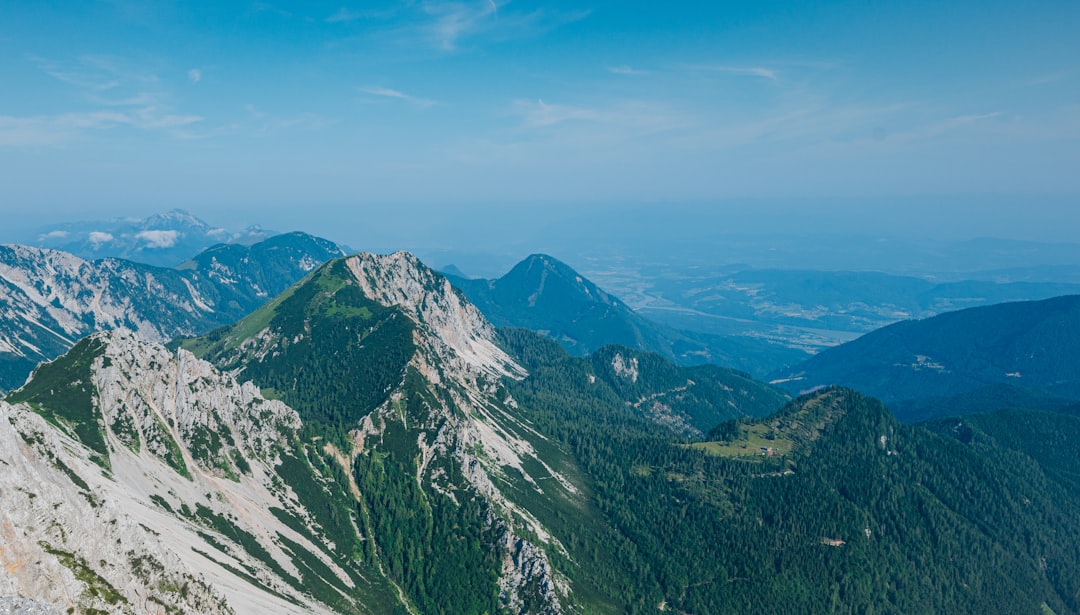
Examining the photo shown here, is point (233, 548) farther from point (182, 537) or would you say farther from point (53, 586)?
point (53, 586)

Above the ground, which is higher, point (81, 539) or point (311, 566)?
point (81, 539)

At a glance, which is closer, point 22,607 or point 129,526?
point 22,607

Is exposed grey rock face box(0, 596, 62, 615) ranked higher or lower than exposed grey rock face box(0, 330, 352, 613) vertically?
higher

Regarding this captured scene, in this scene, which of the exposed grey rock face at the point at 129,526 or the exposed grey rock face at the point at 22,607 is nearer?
the exposed grey rock face at the point at 22,607

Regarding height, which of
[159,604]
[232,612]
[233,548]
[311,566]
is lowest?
[311,566]

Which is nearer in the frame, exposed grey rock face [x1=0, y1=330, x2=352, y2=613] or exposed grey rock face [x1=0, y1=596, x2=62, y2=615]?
exposed grey rock face [x1=0, y1=596, x2=62, y2=615]

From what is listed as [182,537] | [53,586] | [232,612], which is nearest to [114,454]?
[182,537]

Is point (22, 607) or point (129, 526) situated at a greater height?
point (22, 607)

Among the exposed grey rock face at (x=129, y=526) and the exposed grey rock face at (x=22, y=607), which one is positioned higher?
the exposed grey rock face at (x=22, y=607)

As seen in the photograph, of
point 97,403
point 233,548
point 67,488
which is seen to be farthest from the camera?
point 97,403

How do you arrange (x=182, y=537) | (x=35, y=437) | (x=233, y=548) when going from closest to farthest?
(x=35, y=437) → (x=182, y=537) → (x=233, y=548)

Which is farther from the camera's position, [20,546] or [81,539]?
[81,539]
